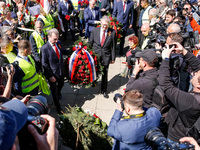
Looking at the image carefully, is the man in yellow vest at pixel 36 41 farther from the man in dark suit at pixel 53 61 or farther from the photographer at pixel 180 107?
the photographer at pixel 180 107

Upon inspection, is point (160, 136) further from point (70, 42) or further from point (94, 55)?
point (70, 42)

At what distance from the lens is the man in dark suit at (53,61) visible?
4253 millimetres

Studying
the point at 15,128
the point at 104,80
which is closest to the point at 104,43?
the point at 104,80

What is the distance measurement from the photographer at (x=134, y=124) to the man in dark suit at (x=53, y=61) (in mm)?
2499

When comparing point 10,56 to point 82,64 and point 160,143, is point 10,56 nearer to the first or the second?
point 82,64

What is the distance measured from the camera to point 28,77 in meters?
3.70

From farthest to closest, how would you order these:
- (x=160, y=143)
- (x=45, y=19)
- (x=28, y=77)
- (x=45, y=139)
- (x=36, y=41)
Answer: (x=45, y=19) → (x=36, y=41) → (x=28, y=77) → (x=160, y=143) → (x=45, y=139)

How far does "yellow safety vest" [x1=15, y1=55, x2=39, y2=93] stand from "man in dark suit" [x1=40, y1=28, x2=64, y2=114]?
0.50 metres

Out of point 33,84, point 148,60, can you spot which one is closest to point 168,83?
point 148,60

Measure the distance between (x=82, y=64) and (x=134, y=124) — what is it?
2.86 m

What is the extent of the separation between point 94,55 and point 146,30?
162cm

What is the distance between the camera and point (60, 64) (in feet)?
14.9

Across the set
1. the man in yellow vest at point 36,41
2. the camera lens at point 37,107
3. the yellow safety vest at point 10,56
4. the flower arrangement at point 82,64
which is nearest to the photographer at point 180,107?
the camera lens at point 37,107

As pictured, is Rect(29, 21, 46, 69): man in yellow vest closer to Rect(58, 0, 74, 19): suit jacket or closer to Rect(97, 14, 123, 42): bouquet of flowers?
Rect(97, 14, 123, 42): bouquet of flowers
